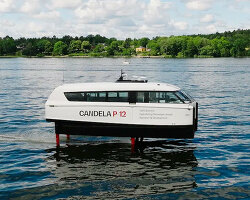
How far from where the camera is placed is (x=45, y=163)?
17.8m

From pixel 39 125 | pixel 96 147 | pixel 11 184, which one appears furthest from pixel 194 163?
pixel 39 125

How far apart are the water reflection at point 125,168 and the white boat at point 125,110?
1356mm

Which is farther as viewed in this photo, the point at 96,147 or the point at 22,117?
the point at 22,117

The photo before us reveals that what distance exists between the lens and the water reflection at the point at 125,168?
14.9m

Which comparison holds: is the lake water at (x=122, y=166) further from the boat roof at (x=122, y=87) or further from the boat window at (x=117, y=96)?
the boat roof at (x=122, y=87)

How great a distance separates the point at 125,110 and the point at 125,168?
271 cm

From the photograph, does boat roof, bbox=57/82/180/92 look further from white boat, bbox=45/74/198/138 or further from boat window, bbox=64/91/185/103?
boat window, bbox=64/91/185/103

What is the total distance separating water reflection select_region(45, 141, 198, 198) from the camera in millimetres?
14922

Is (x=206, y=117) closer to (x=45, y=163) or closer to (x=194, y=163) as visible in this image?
(x=194, y=163)

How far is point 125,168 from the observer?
17.0 metres

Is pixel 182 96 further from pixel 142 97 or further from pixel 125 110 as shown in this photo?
pixel 125 110

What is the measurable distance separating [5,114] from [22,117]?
8.46ft

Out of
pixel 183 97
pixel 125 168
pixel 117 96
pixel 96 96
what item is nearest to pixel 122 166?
pixel 125 168

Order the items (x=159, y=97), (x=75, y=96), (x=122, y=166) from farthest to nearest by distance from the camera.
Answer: (x=75, y=96) < (x=159, y=97) < (x=122, y=166)
